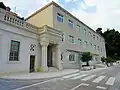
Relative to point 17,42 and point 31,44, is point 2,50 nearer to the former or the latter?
point 17,42

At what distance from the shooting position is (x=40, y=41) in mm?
18594

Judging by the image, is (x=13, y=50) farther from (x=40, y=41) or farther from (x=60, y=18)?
A: (x=60, y=18)

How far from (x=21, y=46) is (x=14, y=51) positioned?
107 centimetres

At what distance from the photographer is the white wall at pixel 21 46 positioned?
13609 mm

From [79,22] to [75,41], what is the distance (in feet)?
16.3

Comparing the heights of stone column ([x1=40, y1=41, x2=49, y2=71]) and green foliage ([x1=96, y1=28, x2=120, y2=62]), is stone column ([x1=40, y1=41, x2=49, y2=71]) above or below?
below

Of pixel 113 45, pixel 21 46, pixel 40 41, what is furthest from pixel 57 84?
pixel 113 45

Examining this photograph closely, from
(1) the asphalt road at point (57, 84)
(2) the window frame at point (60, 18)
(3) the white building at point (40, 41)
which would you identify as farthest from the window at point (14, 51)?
(2) the window frame at point (60, 18)

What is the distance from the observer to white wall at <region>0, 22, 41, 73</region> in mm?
13609

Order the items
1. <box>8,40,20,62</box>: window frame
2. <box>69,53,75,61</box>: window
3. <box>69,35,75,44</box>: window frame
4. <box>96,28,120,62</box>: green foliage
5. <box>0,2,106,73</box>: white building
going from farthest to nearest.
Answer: <box>96,28,120,62</box>: green foliage → <box>69,35,75,44</box>: window frame → <box>69,53,75,61</box>: window → <box>8,40,20,62</box>: window frame → <box>0,2,106,73</box>: white building

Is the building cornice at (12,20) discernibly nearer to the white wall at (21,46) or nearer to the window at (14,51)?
the white wall at (21,46)

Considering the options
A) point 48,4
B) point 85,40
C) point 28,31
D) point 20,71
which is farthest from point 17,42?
point 85,40

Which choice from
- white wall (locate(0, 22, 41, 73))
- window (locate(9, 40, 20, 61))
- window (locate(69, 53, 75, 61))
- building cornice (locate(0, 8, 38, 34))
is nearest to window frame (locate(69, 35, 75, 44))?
window (locate(69, 53, 75, 61))

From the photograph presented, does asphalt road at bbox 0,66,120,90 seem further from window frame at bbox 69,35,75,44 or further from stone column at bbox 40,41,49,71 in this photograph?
window frame at bbox 69,35,75,44
